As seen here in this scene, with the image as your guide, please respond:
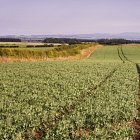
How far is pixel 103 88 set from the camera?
2673 cm

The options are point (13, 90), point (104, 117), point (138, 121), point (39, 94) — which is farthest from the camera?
point (13, 90)

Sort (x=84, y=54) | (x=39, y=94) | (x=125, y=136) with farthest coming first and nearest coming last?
(x=84, y=54), (x=39, y=94), (x=125, y=136)

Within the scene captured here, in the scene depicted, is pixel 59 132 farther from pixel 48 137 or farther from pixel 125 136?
pixel 125 136

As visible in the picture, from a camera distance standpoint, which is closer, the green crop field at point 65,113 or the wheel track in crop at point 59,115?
the green crop field at point 65,113

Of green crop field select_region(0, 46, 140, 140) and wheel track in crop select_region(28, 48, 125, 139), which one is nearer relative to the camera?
green crop field select_region(0, 46, 140, 140)

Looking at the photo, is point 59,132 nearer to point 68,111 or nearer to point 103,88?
point 68,111

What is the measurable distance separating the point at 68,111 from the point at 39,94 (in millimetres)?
4563

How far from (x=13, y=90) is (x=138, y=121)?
953 cm

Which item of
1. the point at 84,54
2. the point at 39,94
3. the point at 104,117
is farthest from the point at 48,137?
the point at 84,54

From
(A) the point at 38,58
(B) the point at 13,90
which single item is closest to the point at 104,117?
(B) the point at 13,90

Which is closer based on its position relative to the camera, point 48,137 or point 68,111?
point 48,137

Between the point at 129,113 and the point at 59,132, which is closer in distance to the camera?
the point at 59,132

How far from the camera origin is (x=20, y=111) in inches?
691

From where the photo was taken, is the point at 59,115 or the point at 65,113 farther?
the point at 65,113
